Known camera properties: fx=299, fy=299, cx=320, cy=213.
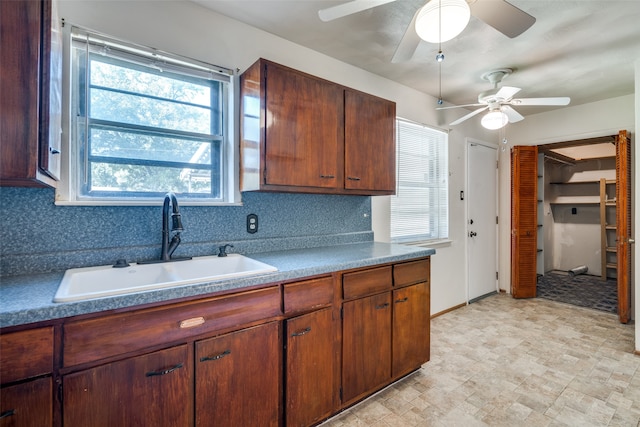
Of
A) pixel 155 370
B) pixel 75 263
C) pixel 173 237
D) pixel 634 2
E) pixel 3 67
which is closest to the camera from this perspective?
pixel 3 67

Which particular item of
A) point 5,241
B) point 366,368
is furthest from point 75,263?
point 366,368

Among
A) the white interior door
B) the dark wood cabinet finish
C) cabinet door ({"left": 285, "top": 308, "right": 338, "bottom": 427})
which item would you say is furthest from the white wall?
cabinet door ({"left": 285, "top": 308, "right": 338, "bottom": 427})

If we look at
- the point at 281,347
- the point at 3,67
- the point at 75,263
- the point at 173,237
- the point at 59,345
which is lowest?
the point at 281,347

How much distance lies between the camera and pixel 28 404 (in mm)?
972

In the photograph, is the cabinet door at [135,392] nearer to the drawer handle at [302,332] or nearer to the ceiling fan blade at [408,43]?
the drawer handle at [302,332]

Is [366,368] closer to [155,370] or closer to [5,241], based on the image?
[155,370]

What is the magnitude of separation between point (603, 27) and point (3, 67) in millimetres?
3406

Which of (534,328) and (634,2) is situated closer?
(634,2)

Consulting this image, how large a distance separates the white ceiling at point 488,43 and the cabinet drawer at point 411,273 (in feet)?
5.59

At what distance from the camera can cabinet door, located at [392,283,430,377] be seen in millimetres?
2080

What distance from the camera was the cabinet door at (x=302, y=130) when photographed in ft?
6.18

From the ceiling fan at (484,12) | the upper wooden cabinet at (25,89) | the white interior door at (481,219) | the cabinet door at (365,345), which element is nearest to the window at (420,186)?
the white interior door at (481,219)

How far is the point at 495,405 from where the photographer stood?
1.93 metres

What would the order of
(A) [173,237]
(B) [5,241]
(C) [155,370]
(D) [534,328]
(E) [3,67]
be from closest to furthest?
(E) [3,67] < (C) [155,370] < (B) [5,241] < (A) [173,237] < (D) [534,328]
